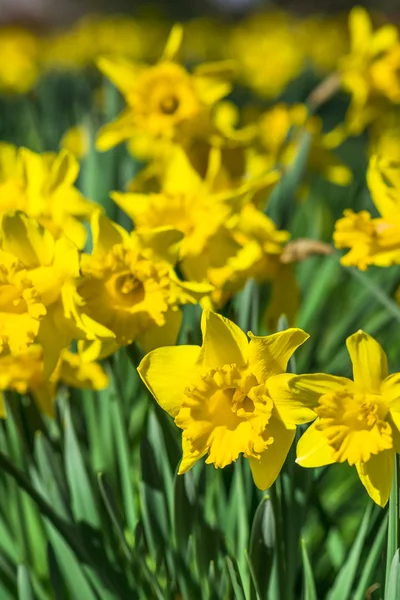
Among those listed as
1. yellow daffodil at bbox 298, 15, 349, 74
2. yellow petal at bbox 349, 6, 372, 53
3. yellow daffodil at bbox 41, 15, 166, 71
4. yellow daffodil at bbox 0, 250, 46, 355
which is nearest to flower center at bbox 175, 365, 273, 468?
yellow daffodil at bbox 0, 250, 46, 355

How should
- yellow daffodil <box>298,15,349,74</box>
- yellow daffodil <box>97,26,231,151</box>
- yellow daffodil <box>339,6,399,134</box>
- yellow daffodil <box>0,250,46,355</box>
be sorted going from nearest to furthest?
yellow daffodil <box>0,250,46,355</box> < yellow daffodil <box>97,26,231,151</box> < yellow daffodil <box>339,6,399,134</box> < yellow daffodil <box>298,15,349,74</box>

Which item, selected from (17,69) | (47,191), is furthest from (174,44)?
(17,69)

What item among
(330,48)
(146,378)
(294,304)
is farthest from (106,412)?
(330,48)

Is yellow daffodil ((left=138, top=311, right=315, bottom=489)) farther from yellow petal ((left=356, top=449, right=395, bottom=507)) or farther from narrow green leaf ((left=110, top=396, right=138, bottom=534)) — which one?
narrow green leaf ((left=110, top=396, right=138, bottom=534))

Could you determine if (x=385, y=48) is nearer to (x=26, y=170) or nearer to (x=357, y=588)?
(x=26, y=170)

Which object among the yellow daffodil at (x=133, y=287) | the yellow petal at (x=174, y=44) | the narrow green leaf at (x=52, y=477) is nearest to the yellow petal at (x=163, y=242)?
the yellow daffodil at (x=133, y=287)
